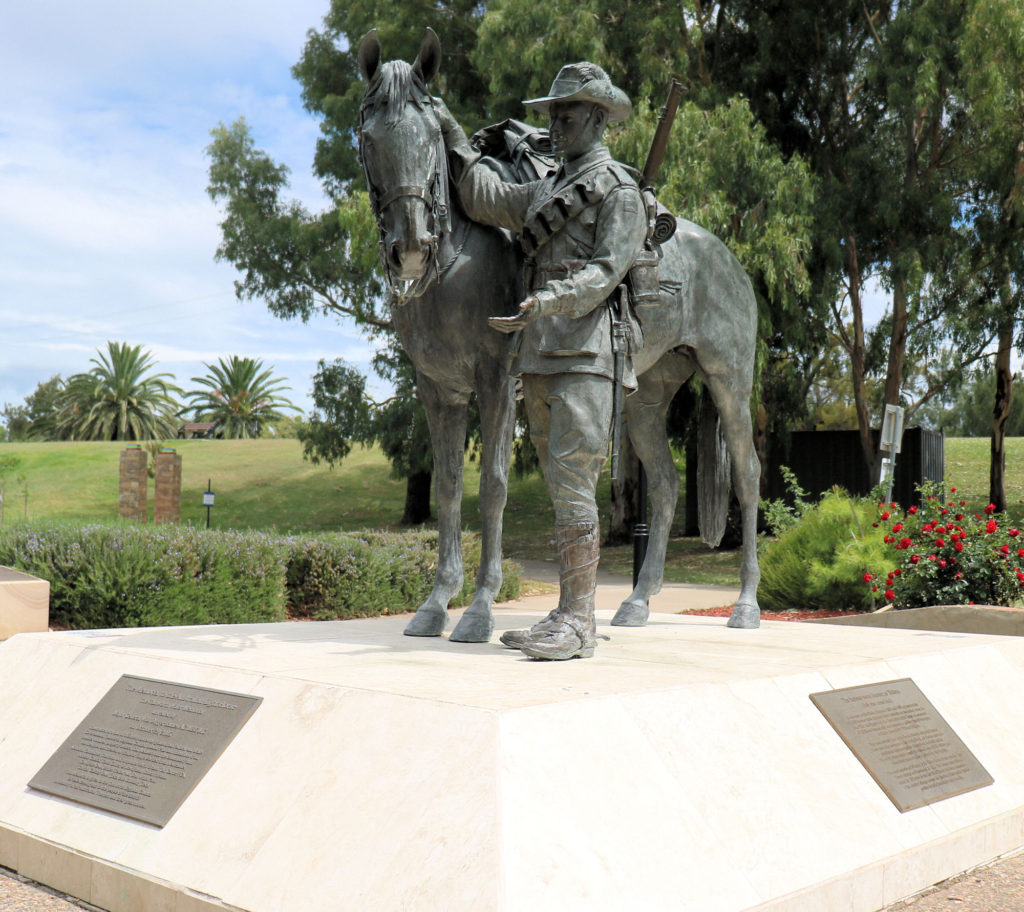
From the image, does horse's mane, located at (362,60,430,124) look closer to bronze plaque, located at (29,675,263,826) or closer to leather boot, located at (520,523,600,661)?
leather boot, located at (520,523,600,661)

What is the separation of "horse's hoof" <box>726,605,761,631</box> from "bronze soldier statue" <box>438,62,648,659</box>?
178cm

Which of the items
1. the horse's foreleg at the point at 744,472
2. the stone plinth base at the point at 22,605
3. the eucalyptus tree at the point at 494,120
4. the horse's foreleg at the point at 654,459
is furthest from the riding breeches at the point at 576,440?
the eucalyptus tree at the point at 494,120

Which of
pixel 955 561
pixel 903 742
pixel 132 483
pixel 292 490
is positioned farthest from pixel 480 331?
pixel 292 490

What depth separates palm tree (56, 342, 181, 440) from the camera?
49.4 m

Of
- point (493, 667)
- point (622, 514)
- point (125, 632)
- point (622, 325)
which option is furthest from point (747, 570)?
point (622, 514)

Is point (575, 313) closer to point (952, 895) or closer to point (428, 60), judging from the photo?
point (428, 60)

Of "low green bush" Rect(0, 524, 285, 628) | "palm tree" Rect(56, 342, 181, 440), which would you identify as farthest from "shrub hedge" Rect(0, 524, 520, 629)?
"palm tree" Rect(56, 342, 181, 440)

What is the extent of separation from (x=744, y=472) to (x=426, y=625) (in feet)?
6.98

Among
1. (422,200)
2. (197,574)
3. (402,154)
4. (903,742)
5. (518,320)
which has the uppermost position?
(402,154)

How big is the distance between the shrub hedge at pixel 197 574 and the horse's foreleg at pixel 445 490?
14.2ft

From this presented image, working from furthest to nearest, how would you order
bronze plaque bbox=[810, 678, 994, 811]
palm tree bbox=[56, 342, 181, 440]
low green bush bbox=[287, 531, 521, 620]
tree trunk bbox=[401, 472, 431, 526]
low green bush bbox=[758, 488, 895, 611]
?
palm tree bbox=[56, 342, 181, 440] < tree trunk bbox=[401, 472, 431, 526] < low green bush bbox=[758, 488, 895, 611] < low green bush bbox=[287, 531, 521, 620] < bronze plaque bbox=[810, 678, 994, 811]

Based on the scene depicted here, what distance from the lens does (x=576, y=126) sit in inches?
162

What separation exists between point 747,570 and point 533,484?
24.1m

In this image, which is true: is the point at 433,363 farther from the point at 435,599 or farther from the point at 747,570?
the point at 747,570
